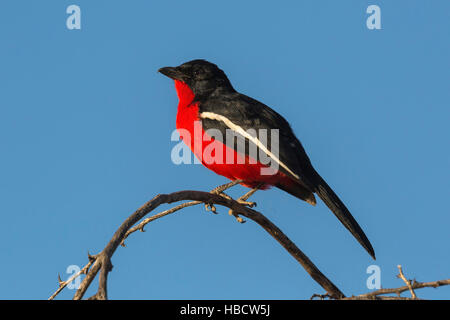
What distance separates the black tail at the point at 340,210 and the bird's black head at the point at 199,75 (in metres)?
1.74

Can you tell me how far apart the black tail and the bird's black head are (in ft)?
5.71

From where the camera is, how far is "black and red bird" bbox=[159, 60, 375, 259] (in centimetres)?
589

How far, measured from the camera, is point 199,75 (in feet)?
24.0

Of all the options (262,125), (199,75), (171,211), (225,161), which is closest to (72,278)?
(171,211)

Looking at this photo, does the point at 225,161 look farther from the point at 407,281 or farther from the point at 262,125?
the point at 407,281

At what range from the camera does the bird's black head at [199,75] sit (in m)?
7.23

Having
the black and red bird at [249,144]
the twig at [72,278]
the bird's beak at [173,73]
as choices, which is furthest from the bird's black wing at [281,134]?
the twig at [72,278]

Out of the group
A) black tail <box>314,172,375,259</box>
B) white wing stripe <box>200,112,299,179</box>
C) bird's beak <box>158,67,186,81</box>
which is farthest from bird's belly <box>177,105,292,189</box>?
bird's beak <box>158,67,186,81</box>

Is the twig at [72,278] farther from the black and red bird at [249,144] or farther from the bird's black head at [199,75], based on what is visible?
the bird's black head at [199,75]

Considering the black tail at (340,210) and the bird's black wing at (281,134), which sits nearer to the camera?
the black tail at (340,210)

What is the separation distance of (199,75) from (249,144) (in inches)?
63.7
